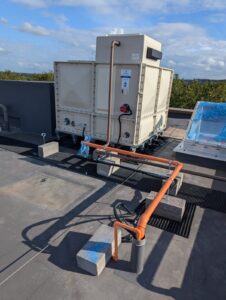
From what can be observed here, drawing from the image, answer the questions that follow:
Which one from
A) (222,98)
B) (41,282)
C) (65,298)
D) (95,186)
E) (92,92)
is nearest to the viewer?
(65,298)

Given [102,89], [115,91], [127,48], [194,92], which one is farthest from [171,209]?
[194,92]

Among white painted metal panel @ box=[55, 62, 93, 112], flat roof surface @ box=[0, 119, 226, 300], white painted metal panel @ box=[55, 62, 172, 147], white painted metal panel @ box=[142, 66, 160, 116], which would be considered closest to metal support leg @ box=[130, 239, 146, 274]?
flat roof surface @ box=[0, 119, 226, 300]

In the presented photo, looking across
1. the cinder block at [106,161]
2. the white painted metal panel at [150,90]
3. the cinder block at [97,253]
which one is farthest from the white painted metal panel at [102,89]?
the cinder block at [97,253]

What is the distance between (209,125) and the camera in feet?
22.7

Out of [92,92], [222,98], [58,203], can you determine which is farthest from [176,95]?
[58,203]

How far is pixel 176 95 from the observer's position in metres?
12.5

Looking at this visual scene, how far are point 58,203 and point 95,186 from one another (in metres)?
0.93

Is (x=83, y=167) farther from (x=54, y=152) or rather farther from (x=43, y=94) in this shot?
(x=43, y=94)

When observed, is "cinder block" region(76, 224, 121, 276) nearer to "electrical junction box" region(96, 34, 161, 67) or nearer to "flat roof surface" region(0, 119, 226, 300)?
"flat roof surface" region(0, 119, 226, 300)

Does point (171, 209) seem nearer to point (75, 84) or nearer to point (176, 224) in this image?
point (176, 224)

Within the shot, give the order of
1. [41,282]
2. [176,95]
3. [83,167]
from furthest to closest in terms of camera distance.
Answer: [176,95] < [83,167] < [41,282]

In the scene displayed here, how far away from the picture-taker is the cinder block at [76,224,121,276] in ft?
9.04

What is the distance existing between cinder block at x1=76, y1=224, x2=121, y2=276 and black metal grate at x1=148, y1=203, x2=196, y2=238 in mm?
966

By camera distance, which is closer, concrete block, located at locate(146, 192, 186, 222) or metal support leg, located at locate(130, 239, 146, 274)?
metal support leg, located at locate(130, 239, 146, 274)
